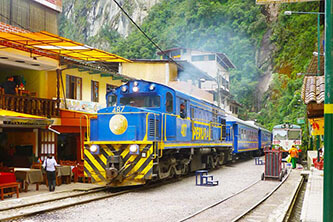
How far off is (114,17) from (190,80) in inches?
1876

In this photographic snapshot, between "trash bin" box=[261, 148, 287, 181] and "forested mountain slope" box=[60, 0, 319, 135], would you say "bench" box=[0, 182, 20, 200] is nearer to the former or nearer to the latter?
"trash bin" box=[261, 148, 287, 181]

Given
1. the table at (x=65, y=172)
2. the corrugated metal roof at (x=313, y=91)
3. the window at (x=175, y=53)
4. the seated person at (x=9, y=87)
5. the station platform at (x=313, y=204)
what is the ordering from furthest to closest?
the window at (x=175, y=53) < the seated person at (x=9, y=87) < the table at (x=65, y=172) < the station platform at (x=313, y=204) < the corrugated metal roof at (x=313, y=91)

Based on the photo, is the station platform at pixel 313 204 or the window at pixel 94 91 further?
the window at pixel 94 91

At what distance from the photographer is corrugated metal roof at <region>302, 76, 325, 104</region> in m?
6.07

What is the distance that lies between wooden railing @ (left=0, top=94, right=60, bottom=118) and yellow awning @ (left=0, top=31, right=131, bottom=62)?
2066mm

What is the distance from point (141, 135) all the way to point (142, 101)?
1.81m

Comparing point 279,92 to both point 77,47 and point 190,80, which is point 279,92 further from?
point 77,47

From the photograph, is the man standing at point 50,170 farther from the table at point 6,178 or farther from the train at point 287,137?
the train at point 287,137

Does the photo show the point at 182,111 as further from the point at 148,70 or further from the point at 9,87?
the point at 148,70

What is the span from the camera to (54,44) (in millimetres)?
13383

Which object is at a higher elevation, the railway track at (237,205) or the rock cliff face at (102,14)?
the rock cliff face at (102,14)

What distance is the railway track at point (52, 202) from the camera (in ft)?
28.3

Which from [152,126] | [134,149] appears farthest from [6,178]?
[152,126]

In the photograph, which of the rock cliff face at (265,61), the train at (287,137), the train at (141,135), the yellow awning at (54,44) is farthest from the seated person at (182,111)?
the rock cliff face at (265,61)
